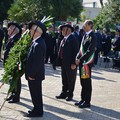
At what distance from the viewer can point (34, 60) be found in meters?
6.55

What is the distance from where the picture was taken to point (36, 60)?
6551mm

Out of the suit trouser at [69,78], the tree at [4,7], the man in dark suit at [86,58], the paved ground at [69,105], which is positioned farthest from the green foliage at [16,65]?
the tree at [4,7]

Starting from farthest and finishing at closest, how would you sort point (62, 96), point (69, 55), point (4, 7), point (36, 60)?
point (4, 7) → point (62, 96) → point (69, 55) → point (36, 60)

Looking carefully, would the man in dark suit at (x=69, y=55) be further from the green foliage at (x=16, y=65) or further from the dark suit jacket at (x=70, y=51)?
the green foliage at (x=16, y=65)

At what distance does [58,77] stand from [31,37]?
5198 millimetres

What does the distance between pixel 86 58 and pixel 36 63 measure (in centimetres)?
135

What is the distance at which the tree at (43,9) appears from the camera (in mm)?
25609

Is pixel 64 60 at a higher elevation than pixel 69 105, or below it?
higher

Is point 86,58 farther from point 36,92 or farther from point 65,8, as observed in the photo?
point 65,8

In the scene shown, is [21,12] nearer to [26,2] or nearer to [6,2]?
[26,2]

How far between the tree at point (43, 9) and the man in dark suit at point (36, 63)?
18666mm

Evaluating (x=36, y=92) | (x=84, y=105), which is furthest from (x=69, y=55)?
(x=36, y=92)

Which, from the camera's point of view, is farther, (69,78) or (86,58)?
(69,78)

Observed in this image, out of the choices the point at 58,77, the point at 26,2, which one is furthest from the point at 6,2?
the point at 58,77
